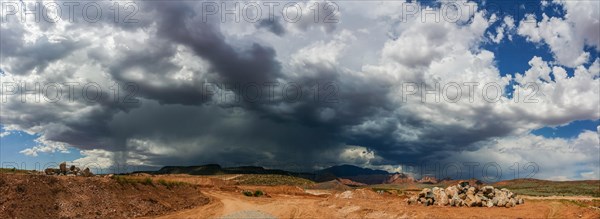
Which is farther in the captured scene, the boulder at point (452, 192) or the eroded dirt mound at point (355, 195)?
the eroded dirt mound at point (355, 195)

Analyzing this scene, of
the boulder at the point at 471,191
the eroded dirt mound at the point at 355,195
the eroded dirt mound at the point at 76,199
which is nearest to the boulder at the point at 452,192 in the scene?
the boulder at the point at 471,191

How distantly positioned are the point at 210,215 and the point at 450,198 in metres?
19.9

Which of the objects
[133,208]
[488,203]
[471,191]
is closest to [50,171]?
[133,208]

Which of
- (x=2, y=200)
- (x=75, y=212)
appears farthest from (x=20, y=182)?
(x=75, y=212)

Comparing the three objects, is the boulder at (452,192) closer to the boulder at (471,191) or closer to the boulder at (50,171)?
the boulder at (471,191)

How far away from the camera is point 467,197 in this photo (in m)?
34.3

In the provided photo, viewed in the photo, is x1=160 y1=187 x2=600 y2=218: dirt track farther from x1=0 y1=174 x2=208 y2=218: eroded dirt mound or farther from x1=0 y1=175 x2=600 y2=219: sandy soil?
x1=0 y1=174 x2=208 y2=218: eroded dirt mound

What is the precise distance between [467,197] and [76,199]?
101 feet

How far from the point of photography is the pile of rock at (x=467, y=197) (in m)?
33.5

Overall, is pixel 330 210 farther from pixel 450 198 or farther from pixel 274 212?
pixel 450 198

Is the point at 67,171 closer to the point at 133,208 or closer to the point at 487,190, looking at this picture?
the point at 133,208

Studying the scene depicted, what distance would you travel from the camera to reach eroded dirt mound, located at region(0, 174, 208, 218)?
89.0 feet

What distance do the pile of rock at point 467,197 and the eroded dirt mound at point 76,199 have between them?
2145 cm

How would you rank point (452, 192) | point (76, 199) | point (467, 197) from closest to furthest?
1. point (76, 199)
2. point (467, 197)
3. point (452, 192)
